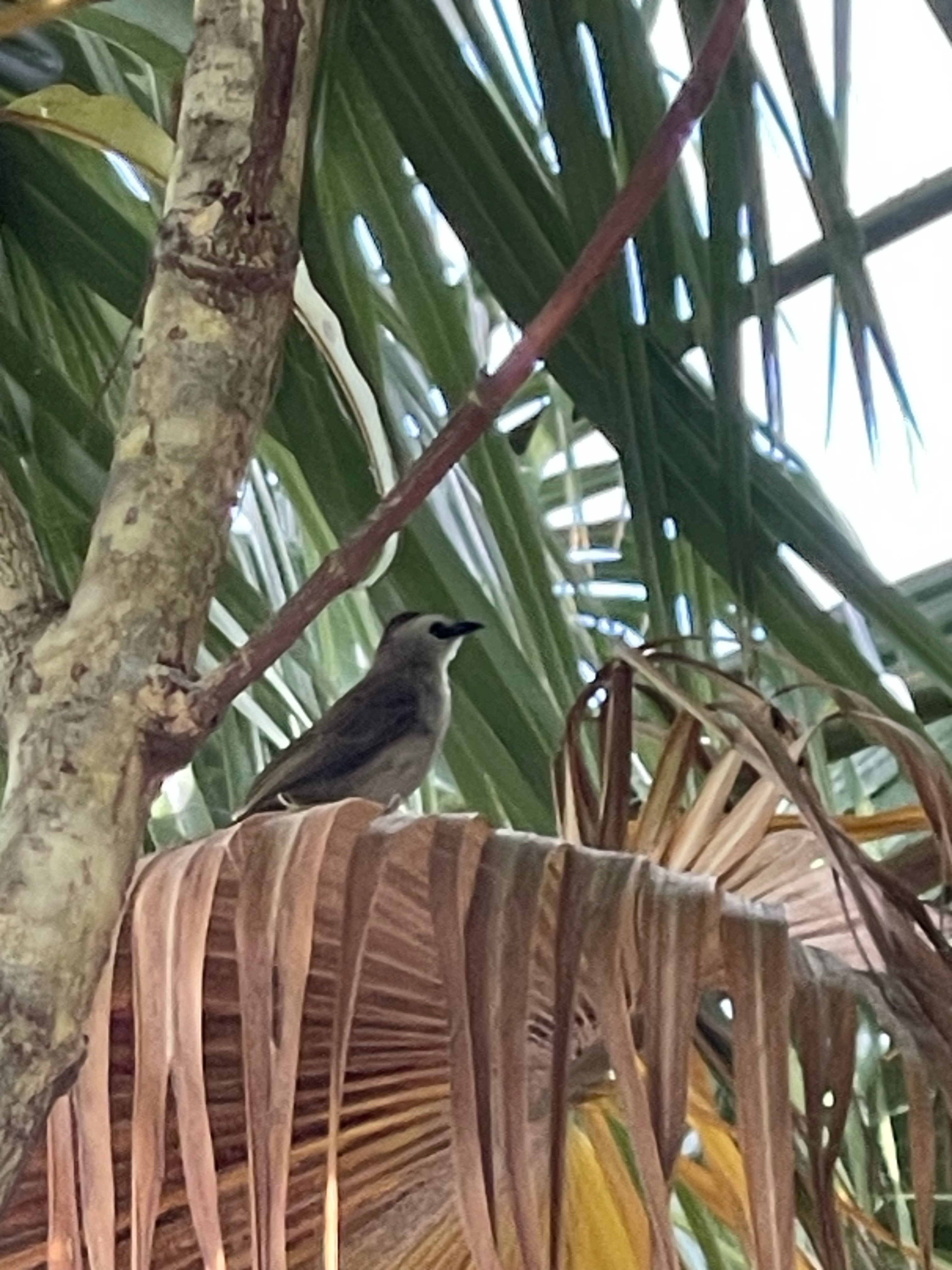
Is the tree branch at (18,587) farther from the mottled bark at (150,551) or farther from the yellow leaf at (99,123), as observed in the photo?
the yellow leaf at (99,123)

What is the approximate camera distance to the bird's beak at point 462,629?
66 cm

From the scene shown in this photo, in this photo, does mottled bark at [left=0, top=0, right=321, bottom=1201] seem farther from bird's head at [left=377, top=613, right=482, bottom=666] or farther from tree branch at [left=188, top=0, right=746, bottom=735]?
bird's head at [left=377, top=613, right=482, bottom=666]

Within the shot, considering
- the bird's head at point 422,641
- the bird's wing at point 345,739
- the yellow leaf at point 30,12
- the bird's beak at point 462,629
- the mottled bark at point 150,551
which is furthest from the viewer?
the bird's head at point 422,641

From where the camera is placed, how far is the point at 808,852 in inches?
22.8

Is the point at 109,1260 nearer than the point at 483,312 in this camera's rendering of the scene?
Yes

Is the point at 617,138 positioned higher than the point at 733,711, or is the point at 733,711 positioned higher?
the point at 617,138

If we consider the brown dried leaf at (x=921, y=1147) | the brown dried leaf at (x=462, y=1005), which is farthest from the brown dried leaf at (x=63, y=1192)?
the brown dried leaf at (x=921, y=1147)

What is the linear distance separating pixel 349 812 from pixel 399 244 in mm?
331

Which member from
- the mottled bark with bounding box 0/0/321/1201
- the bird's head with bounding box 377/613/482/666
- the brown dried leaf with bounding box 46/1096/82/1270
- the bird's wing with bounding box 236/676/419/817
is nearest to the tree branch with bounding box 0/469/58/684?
the mottled bark with bounding box 0/0/321/1201

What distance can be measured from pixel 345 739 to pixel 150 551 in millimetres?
742

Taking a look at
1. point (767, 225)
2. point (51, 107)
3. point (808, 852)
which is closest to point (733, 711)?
point (808, 852)

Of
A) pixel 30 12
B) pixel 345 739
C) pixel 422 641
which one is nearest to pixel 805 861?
pixel 30 12

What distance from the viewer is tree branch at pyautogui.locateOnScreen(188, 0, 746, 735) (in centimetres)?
39

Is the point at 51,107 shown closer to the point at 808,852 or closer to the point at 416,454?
the point at 416,454
